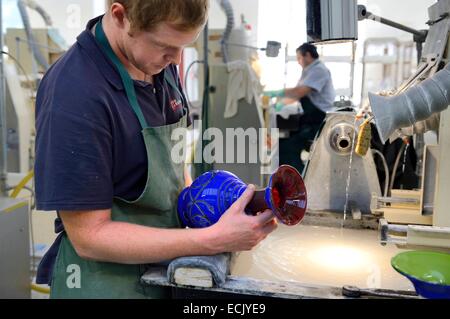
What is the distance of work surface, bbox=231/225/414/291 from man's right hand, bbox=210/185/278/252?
0.71 feet

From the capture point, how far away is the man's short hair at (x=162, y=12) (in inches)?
33.0

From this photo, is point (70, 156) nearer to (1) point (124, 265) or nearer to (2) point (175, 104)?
(1) point (124, 265)

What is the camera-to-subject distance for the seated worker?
3.88m

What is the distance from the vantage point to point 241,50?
3.81 metres

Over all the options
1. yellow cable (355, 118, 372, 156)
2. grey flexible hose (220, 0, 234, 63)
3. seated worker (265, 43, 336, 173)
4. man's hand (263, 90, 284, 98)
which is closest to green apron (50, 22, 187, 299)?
yellow cable (355, 118, 372, 156)

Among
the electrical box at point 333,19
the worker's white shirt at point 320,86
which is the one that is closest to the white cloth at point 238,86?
the worker's white shirt at point 320,86

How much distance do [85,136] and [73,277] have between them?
361 millimetres

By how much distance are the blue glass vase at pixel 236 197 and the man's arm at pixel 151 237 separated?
34 mm

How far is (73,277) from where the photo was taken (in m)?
0.99

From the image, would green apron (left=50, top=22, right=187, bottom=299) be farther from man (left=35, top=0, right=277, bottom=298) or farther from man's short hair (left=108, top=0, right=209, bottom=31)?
man's short hair (left=108, top=0, right=209, bottom=31)

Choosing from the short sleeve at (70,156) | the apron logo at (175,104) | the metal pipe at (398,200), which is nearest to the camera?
the short sleeve at (70,156)

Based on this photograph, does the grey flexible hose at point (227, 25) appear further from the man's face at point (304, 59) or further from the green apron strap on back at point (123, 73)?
the green apron strap on back at point (123, 73)

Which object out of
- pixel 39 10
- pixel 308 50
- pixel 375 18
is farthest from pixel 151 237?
pixel 308 50
